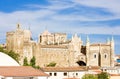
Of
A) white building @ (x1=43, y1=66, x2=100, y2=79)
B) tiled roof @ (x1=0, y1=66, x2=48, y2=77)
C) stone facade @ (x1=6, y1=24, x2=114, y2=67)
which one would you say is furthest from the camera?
stone facade @ (x1=6, y1=24, x2=114, y2=67)

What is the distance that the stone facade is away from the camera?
64125 mm

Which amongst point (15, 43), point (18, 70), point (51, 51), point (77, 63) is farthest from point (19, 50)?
point (18, 70)

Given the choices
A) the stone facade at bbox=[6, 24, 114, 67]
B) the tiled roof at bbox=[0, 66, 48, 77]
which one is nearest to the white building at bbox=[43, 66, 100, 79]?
the stone facade at bbox=[6, 24, 114, 67]

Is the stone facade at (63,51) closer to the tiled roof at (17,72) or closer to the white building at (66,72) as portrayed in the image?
the white building at (66,72)

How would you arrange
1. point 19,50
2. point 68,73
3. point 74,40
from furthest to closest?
point 74,40 → point 19,50 → point 68,73

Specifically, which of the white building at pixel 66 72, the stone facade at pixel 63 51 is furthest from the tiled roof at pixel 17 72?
the stone facade at pixel 63 51

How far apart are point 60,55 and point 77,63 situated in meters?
4.31

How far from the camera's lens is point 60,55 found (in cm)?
6781

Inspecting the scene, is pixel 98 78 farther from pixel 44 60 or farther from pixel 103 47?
pixel 103 47

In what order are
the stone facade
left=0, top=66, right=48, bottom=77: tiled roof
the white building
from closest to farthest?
left=0, top=66, right=48, bottom=77: tiled roof → the white building → the stone facade

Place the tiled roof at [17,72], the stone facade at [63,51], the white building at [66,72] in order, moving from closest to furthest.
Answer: the tiled roof at [17,72] → the white building at [66,72] → the stone facade at [63,51]

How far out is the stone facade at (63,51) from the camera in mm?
64125

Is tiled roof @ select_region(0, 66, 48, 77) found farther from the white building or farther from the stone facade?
the stone facade

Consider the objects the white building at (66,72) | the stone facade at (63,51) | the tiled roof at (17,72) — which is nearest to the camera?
the tiled roof at (17,72)
